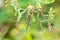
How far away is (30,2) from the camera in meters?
1.04

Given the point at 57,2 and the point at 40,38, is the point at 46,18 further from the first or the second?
the point at 57,2

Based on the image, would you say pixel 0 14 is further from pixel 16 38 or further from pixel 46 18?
pixel 46 18

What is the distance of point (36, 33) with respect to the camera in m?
1.46

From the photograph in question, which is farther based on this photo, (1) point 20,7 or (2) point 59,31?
(2) point 59,31

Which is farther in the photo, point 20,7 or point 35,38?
point 35,38

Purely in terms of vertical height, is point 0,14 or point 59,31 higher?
point 0,14

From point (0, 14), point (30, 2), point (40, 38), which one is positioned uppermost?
point (30, 2)

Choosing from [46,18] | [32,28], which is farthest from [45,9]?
[46,18]

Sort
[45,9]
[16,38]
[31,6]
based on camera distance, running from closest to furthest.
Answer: [31,6] → [45,9] → [16,38]

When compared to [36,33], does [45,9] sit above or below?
above

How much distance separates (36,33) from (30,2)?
0.47 metres

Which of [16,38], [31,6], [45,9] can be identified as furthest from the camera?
[16,38]

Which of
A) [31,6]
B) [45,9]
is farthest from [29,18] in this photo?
[45,9]

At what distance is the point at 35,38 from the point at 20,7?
43 centimetres
